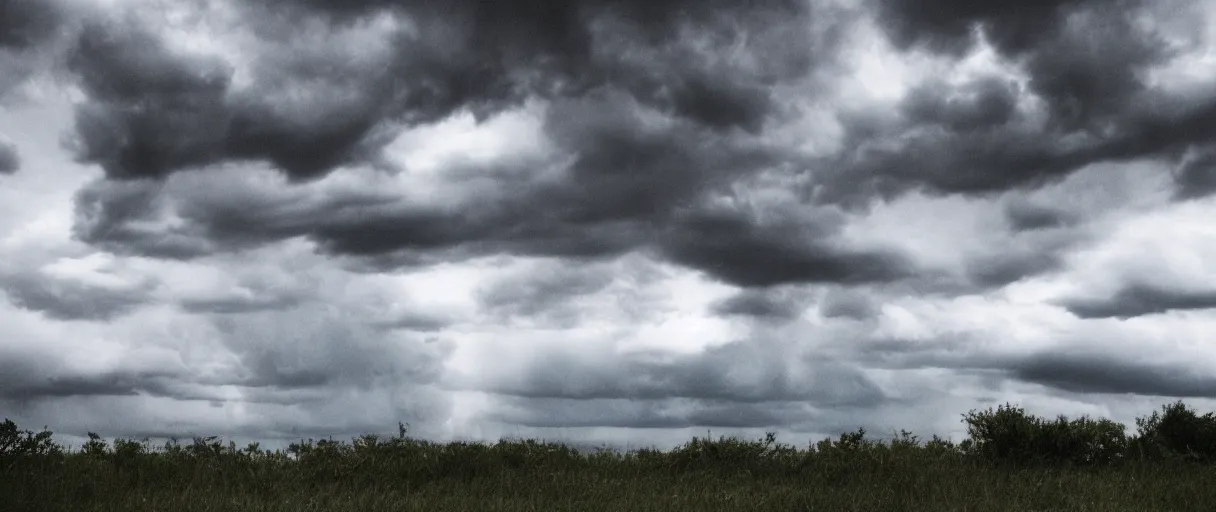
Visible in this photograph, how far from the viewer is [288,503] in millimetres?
12188

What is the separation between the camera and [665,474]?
51.3 ft

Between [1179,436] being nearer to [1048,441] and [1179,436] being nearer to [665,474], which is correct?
[1048,441]

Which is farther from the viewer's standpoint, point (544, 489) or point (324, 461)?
point (324, 461)

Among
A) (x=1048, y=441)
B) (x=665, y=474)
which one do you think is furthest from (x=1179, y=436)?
(x=665, y=474)

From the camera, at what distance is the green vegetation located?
12711 millimetres

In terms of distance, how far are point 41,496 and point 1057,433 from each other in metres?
15.9

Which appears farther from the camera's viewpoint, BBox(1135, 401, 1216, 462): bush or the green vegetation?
BBox(1135, 401, 1216, 462): bush

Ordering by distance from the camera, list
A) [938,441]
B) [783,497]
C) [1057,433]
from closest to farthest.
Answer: [783,497] → [1057,433] → [938,441]

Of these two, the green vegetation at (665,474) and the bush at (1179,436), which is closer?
the green vegetation at (665,474)

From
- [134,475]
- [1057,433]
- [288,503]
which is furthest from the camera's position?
[1057,433]

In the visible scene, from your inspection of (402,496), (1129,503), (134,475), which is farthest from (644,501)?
(134,475)

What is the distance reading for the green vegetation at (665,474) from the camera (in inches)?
500

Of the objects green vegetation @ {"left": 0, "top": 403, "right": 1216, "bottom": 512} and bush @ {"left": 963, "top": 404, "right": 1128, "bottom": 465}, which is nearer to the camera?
green vegetation @ {"left": 0, "top": 403, "right": 1216, "bottom": 512}

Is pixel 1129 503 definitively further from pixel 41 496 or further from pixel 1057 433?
pixel 41 496
